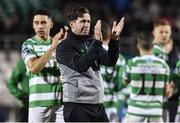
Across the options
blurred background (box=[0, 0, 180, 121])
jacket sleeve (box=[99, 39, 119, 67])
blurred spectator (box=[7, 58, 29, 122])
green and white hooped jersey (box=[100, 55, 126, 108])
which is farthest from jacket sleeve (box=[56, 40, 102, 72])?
blurred background (box=[0, 0, 180, 121])

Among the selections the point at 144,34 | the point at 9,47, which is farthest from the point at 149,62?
the point at 9,47

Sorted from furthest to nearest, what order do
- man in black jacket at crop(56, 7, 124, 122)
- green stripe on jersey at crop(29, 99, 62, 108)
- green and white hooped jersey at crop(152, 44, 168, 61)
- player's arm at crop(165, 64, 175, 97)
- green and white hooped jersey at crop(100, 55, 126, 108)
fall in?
1. green and white hooped jersey at crop(100, 55, 126, 108)
2. green and white hooped jersey at crop(152, 44, 168, 61)
3. player's arm at crop(165, 64, 175, 97)
4. green stripe on jersey at crop(29, 99, 62, 108)
5. man in black jacket at crop(56, 7, 124, 122)

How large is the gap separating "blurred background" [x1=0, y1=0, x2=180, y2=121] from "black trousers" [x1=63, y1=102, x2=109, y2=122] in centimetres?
694

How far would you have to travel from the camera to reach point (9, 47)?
20.2 metres

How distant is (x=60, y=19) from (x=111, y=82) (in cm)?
851

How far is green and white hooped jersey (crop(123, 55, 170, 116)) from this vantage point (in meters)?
11.9

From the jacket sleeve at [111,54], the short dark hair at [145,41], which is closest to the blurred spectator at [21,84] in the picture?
the short dark hair at [145,41]

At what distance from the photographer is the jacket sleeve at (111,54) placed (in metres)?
9.82

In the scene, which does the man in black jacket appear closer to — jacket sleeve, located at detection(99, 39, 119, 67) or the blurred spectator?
jacket sleeve, located at detection(99, 39, 119, 67)

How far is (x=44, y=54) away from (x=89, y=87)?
779 millimetres

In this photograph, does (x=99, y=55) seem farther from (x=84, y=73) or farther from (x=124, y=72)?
(x=124, y=72)

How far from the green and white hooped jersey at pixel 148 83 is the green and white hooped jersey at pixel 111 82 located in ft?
3.12

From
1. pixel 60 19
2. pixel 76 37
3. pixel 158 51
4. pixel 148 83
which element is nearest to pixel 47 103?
pixel 76 37

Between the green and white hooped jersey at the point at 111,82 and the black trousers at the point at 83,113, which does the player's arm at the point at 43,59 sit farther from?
the green and white hooped jersey at the point at 111,82
